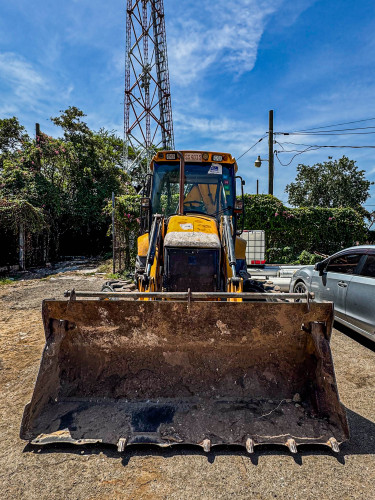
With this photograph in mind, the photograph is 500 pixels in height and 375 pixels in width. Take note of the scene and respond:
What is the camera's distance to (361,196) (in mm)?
25609

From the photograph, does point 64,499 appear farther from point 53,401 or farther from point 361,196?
point 361,196

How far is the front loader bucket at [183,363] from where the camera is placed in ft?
9.47

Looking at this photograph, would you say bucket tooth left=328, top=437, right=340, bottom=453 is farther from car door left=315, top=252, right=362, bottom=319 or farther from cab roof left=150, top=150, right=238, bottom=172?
cab roof left=150, top=150, right=238, bottom=172

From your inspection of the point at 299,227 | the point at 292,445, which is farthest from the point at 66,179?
the point at 292,445

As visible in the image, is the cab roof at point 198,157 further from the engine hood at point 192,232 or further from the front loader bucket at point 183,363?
the front loader bucket at point 183,363

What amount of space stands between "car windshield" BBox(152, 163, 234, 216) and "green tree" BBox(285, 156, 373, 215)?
23.1 meters

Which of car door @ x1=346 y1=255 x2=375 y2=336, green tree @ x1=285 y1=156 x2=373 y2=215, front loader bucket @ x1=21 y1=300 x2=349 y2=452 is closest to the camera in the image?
front loader bucket @ x1=21 y1=300 x2=349 y2=452

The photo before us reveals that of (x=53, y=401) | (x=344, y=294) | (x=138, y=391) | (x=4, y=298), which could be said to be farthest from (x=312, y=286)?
(x=4, y=298)

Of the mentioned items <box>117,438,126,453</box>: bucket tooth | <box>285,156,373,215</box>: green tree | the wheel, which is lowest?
<box>117,438,126,453</box>: bucket tooth

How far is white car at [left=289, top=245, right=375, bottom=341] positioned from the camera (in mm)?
5074

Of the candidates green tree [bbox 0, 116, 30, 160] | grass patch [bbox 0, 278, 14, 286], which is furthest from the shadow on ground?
green tree [bbox 0, 116, 30, 160]

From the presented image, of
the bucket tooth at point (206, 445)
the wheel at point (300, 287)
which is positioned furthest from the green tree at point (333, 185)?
the bucket tooth at point (206, 445)

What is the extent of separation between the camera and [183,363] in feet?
10.4

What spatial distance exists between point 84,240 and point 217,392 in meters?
18.0
